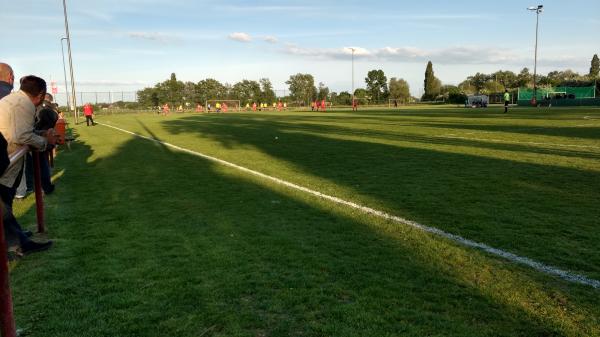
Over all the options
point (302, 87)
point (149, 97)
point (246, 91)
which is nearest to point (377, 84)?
point (302, 87)

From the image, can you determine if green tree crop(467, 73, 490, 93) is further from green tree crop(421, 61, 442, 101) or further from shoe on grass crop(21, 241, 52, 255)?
shoe on grass crop(21, 241, 52, 255)

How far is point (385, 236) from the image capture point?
5.04m

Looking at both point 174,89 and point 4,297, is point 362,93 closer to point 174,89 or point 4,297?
point 174,89

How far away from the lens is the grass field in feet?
10.5

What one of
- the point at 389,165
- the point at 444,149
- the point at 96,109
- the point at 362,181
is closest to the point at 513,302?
the point at 362,181

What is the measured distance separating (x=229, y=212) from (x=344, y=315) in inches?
130

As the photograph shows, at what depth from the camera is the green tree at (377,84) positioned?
11412cm

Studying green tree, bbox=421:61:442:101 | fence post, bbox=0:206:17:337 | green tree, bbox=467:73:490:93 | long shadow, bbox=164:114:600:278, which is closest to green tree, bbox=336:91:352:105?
green tree, bbox=421:61:442:101

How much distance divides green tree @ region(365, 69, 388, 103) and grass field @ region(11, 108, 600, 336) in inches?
4229

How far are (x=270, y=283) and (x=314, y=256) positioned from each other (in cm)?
74

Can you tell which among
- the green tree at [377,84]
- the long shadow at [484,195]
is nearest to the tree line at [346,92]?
the green tree at [377,84]

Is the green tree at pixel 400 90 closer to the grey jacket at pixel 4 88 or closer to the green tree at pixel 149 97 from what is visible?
the green tree at pixel 149 97

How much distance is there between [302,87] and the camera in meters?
103

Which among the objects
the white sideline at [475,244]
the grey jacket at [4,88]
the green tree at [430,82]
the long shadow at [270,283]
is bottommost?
the long shadow at [270,283]
